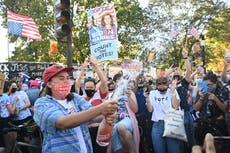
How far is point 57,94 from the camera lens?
346 cm

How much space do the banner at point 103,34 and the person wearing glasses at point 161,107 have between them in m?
1.03

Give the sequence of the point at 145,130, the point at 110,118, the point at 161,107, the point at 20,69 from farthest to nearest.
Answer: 1. the point at 20,69
2. the point at 145,130
3. the point at 161,107
4. the point at 110,118

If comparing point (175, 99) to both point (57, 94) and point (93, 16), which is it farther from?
point (57, 94)

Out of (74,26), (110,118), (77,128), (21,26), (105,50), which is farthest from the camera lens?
(74,26)

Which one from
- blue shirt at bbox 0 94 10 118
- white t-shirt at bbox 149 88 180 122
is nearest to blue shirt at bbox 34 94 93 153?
white t-shirt at bbox 149 88 180 122

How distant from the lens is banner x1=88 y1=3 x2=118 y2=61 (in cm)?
759

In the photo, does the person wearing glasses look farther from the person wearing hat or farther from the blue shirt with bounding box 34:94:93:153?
the blue shirt with bounding box 34:94:93:153

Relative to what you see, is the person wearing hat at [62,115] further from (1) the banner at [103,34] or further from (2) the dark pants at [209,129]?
(1) the banner at [103,34]

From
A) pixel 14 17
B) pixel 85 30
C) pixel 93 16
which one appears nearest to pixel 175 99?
pixel 93 16

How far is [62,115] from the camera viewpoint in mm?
3176

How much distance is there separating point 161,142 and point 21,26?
10.1 meters

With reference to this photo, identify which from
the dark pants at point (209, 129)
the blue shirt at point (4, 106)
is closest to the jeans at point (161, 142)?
the dark pants at point (209, 129)

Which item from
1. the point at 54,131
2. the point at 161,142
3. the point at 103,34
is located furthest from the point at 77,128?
the point at 103,34

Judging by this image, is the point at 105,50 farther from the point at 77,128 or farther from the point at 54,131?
the point at 54,131
